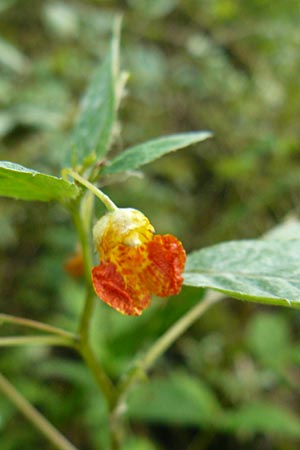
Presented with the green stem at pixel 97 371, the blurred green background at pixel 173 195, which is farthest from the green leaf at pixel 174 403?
the green stem at pixel 97 371

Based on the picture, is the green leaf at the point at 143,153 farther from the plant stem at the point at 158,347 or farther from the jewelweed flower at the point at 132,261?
the plant stem at the point at 158,347

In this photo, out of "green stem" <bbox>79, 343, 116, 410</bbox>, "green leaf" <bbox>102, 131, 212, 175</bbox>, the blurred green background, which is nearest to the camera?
"green leaf" <bbox>102, 131, 212, 175</bbox>

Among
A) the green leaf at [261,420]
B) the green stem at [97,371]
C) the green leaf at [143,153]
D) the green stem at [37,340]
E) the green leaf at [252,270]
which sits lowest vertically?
the green leaf at [261,420]

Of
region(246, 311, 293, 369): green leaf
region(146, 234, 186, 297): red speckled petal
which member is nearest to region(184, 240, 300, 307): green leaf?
region(146, 234, 186, 297): red speckled petal

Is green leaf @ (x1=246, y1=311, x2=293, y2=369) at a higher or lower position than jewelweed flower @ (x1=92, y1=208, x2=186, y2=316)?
lower

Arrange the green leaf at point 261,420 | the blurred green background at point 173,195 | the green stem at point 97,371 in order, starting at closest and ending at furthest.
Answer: the green stem at point 97,371
the green leaf at point 261,420
the blurred green background at point 173,195

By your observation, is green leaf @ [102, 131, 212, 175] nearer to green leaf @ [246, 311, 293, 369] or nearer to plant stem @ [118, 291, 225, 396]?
plant stem @ [118, 291, 225, 396]

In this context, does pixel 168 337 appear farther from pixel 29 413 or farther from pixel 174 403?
pixel 174 403
